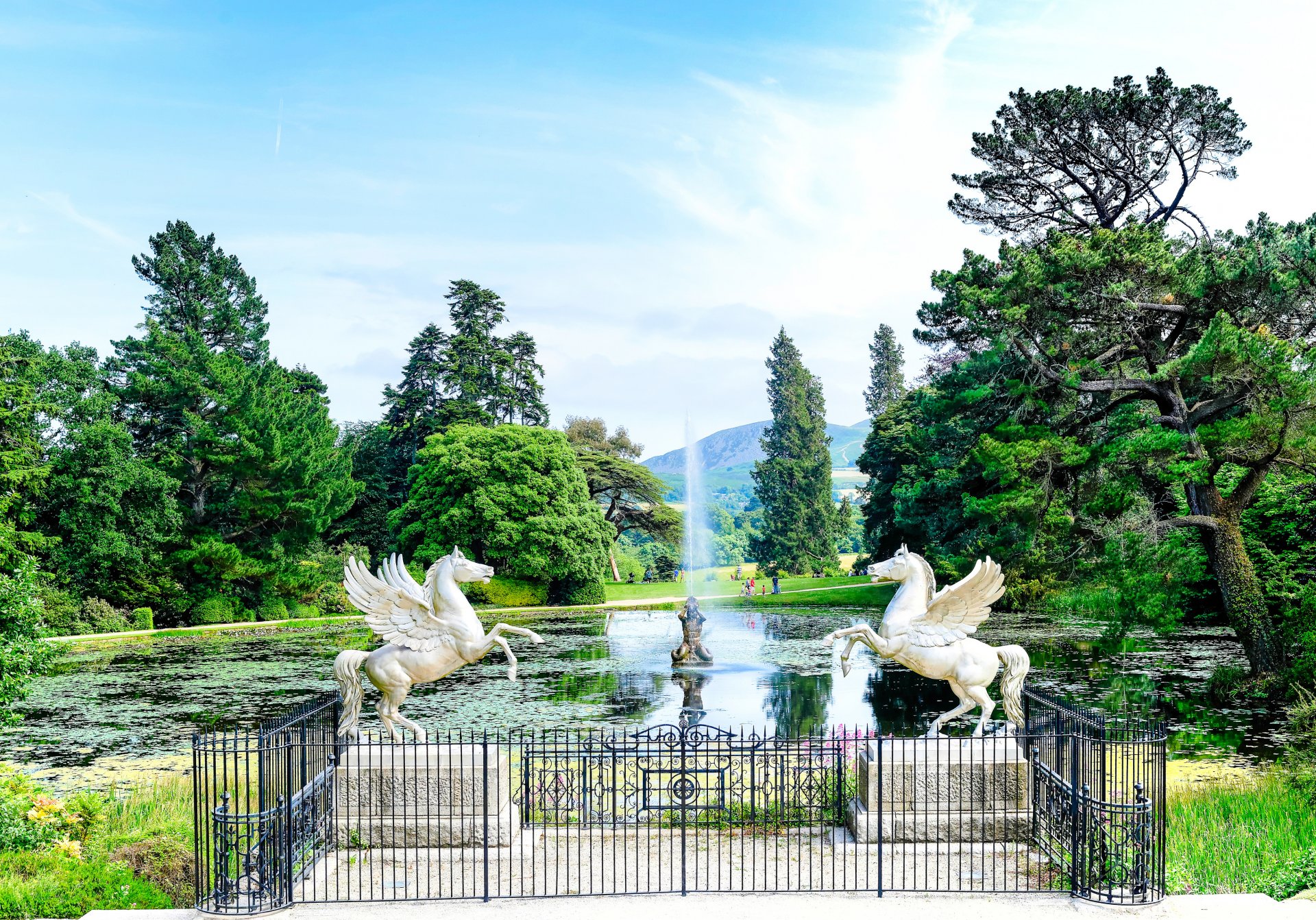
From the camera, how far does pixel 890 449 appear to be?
157ft

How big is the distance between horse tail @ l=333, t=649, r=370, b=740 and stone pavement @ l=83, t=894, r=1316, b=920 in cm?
222

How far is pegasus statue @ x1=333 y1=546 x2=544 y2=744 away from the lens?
35.0 feet

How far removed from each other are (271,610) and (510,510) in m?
10.8

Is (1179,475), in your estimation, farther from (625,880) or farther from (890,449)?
(890,449)

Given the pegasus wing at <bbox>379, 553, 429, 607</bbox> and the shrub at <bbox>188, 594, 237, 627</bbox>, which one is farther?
the shrub at <bbox>188, 594, 237, 627</bbox>

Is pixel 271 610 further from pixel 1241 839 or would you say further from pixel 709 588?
pixel 1241 839

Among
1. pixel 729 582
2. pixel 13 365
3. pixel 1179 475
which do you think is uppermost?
pixel 13 365

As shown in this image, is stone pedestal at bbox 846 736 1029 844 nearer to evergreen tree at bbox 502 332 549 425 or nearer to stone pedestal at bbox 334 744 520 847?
stone pedestal at bbox 334 744 520 847

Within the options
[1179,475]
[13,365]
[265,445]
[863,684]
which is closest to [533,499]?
[265,445]

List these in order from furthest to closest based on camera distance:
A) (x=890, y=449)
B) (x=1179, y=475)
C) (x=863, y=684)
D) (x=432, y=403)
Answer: (x=432, y=403) → (x=890, y=449) → (x=863, y=684) → (x=1179, y=475)

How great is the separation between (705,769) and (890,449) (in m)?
39.4

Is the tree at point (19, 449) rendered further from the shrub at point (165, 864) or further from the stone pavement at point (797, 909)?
the stone pavement at point (797, 909)

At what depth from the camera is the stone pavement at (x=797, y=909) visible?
330 inches

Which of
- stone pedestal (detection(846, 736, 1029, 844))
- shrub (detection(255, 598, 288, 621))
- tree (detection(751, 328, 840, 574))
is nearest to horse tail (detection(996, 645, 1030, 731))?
stone pedestal (detection(846, 736, 1029, 844))
